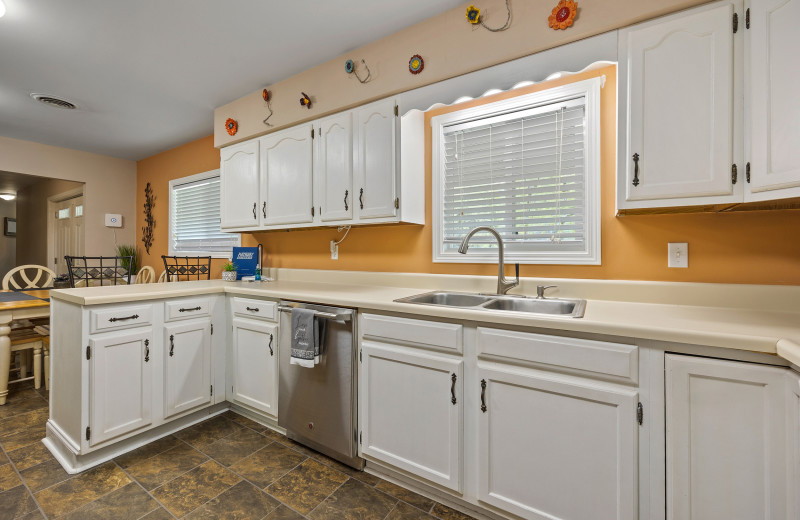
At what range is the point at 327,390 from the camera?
6.41 ft

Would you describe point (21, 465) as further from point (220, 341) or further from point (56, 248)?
point (56, 248)

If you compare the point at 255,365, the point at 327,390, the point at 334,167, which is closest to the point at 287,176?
the point at 334,167

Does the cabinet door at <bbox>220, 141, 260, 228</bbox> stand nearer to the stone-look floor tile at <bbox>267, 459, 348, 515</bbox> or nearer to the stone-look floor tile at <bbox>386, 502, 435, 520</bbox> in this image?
the stone-look floor tile at <bbox>267, 459, 348, 515</bbox>

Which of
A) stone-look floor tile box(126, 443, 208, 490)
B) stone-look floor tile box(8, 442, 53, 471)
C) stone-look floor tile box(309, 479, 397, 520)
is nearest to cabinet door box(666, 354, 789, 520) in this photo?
stone-look floor tile box(309, 479, 397, 520)

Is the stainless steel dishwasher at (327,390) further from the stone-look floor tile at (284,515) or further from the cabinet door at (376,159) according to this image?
the cabinet door at (376,159)

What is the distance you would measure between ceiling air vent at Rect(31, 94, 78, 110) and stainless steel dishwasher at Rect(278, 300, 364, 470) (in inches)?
114

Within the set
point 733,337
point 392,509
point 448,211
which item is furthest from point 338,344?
point 733,337

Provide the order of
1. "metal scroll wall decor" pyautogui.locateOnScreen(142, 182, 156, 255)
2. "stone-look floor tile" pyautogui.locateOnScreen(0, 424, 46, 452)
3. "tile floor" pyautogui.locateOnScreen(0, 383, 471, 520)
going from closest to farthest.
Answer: "tile floor" pyautogui.locateOnScreen(0, 383, 471, 520), "stone-look floor tile" pyautogui.locateOnScreen(0, 424, 46, 452), "metal scroll wall decor" pyautogui.locateOnScreen(142, 182, 156, 255)

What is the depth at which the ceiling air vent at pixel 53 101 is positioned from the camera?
2.99m

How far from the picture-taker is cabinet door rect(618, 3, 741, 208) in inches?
51.9

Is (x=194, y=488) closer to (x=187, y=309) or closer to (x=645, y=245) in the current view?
(x=187, y=309)

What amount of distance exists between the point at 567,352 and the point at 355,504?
3.91 feet

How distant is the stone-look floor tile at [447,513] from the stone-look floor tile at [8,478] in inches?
81.4

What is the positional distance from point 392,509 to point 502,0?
248 cm
